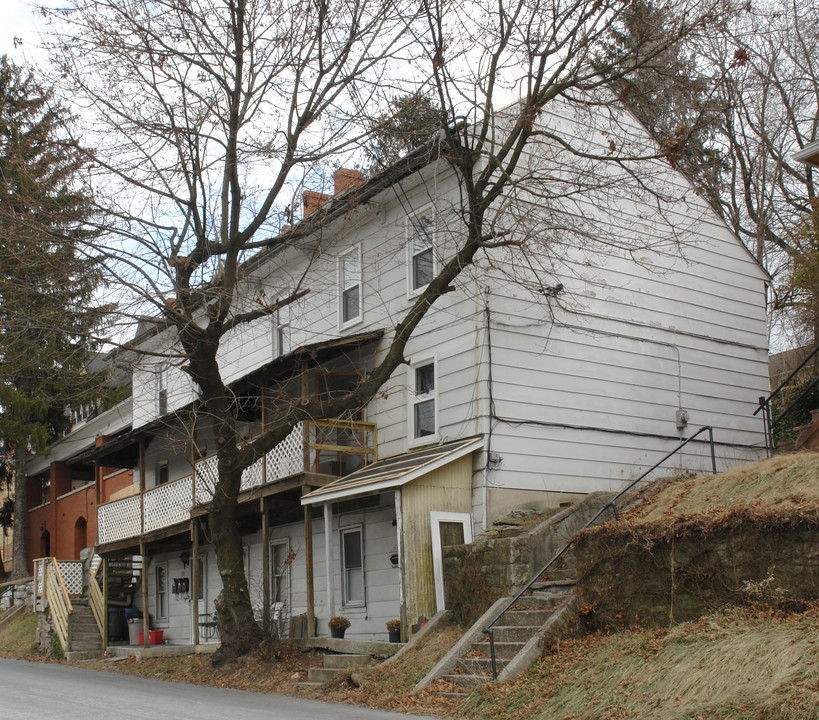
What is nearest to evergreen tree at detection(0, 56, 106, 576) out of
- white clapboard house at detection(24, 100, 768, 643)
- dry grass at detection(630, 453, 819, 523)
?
white clapboard house at detection(24, 100, 768, 643)

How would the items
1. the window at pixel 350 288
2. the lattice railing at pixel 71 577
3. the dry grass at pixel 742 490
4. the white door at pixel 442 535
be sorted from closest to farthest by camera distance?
the dry grass at pixel 742 490 < the white door at pixel 442 535 < the window at pixel 350 288 < the lattice railing at pixel 71 577

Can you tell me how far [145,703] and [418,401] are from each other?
25.0 feet

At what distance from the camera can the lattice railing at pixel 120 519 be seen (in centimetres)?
2366

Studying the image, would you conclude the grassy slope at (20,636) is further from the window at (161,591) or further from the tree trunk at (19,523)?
the tree trunk at (19,523)

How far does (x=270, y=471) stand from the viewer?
18.4m

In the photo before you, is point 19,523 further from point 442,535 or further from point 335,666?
point 442,535

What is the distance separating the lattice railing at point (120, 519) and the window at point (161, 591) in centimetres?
A: 243

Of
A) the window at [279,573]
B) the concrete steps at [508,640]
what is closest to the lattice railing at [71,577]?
the window at [279,573]

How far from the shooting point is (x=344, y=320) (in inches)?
786

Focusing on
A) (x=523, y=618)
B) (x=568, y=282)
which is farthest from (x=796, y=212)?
(x=523, y=618)

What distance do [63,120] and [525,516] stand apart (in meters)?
9.99

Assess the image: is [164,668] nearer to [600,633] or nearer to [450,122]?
[600,633]

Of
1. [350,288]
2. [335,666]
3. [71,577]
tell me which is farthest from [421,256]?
[71,577]

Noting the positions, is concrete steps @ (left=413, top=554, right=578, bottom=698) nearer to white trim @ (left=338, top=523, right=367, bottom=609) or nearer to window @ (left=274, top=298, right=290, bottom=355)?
white trim @ (left=338, top=523, right=367, bottom=609)
